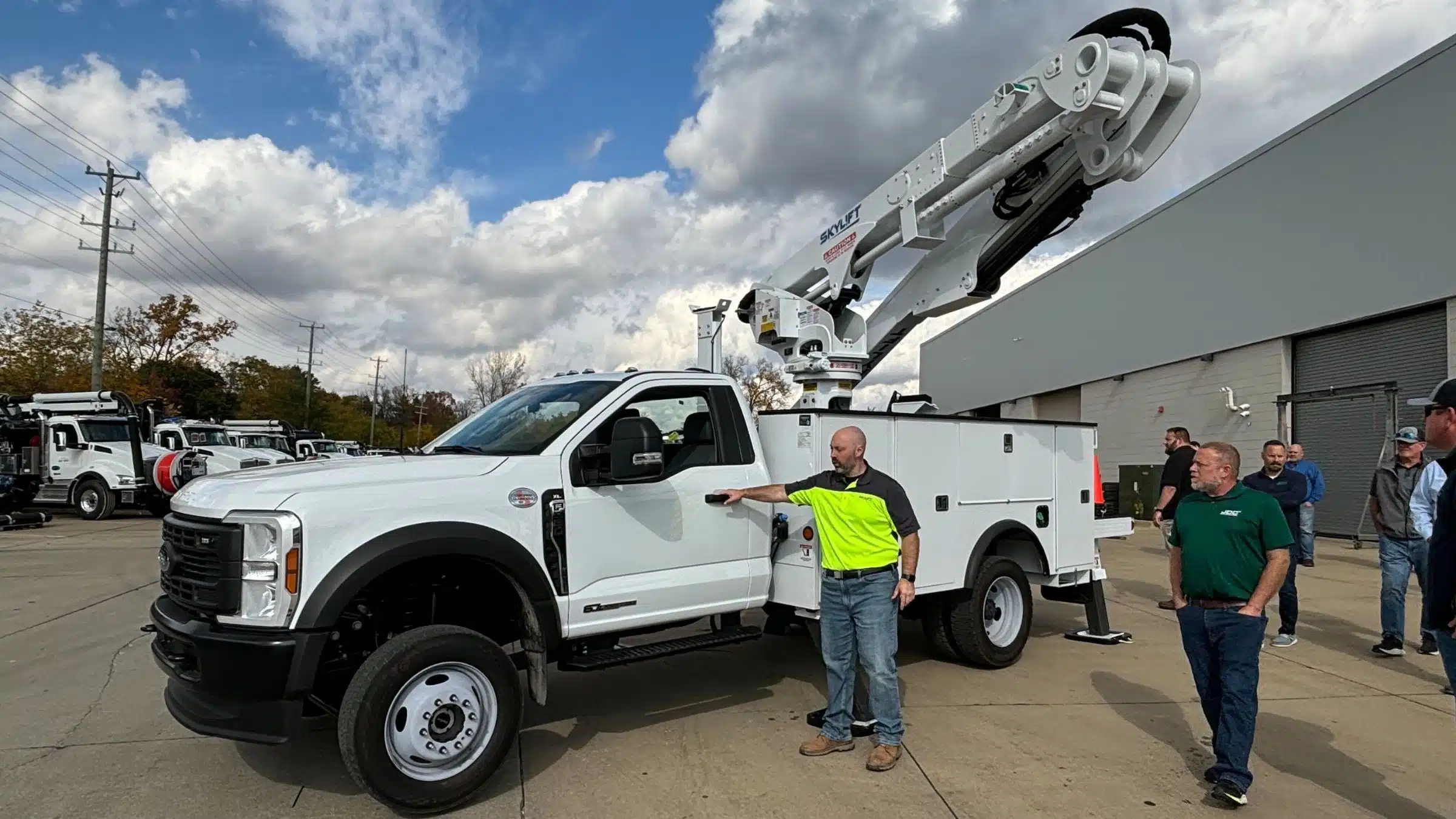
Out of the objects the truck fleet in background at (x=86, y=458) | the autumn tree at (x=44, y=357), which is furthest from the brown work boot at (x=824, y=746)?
the autumn tree at (x=44, y=357)

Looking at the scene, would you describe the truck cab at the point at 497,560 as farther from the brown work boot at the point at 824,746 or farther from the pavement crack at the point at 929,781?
the pavement crack at the point at 929,781

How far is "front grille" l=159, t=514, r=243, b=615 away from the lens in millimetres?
3830

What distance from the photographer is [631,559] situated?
4.77m

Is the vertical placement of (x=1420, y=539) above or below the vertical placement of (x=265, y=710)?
above

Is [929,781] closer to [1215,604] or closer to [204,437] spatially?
[1215,604]

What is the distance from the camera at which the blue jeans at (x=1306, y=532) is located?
809 cm

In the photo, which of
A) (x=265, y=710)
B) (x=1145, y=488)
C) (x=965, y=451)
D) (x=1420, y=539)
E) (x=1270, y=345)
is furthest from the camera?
(x=1145, y=488)

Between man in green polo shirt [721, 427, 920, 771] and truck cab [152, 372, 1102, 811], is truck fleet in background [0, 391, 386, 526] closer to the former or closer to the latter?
truck cab [152, 372, 1102, 811]

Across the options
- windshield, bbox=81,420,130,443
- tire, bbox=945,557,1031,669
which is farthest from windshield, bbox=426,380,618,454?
windshield, bbox=81,420,130,443

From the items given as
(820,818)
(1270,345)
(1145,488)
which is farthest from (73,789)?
(1145,488)

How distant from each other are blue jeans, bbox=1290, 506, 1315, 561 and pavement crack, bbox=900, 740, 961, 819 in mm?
5197

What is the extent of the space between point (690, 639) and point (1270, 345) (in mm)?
18072

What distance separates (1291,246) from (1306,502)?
39.9 ft

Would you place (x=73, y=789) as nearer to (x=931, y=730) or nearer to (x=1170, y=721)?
(x=931, y=730)
